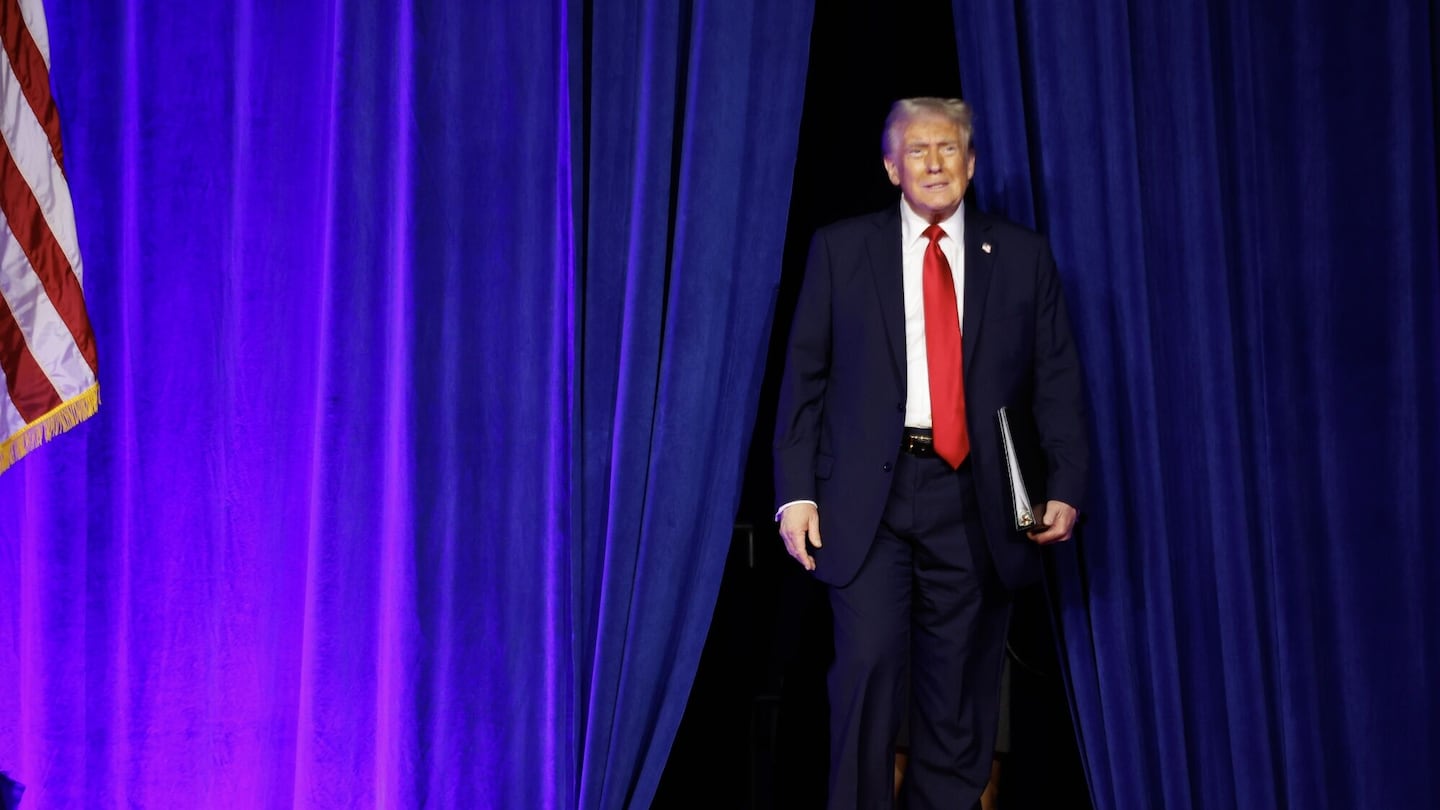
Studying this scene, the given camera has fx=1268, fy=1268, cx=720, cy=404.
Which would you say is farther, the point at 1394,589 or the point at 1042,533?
the point at 1394,589

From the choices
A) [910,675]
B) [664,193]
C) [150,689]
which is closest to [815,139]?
[664,193]

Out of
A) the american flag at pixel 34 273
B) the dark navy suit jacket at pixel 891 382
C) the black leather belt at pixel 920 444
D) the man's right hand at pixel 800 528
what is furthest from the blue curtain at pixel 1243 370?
the american flag at pixel 34 273

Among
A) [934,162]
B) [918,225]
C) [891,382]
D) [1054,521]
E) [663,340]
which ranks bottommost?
[1054,521]

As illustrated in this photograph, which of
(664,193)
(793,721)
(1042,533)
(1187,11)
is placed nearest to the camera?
(1042,533)

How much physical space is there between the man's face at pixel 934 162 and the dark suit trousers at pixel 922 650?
55 cm

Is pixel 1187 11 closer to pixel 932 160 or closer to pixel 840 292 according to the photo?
pixel 932 160

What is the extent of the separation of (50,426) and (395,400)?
74 cm

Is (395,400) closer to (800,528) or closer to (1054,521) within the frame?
(800,528)

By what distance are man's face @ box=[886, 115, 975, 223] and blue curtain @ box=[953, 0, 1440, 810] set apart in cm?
32

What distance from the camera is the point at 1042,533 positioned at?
2660 mm

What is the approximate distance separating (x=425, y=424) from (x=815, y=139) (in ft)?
4.36

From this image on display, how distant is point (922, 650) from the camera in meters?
2.74

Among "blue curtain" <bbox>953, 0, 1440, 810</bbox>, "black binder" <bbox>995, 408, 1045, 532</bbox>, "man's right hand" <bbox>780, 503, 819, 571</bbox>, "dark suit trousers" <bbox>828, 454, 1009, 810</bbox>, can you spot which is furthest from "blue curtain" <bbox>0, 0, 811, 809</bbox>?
"blue curtain" <bbox>953, 0, 1440, 810</bbox>

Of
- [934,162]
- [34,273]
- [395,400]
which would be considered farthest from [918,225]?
[34,273]
